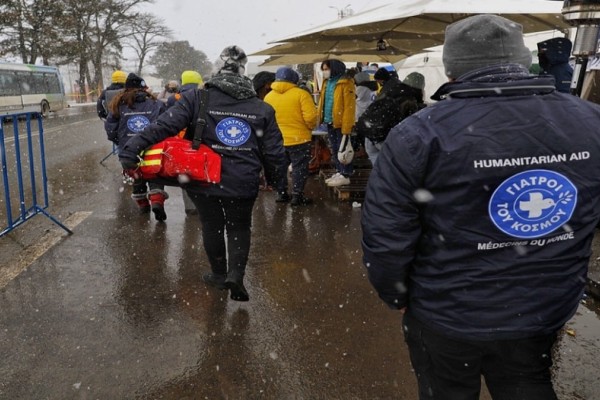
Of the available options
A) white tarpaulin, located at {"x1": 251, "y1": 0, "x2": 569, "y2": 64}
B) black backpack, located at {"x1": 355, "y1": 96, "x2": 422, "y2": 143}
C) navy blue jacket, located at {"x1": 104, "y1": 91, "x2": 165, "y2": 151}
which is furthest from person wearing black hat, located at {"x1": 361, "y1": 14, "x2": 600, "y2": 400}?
navy blue jacket, located at {"x1": 104, "y1": 91, "x2": 165, "y2": 151}

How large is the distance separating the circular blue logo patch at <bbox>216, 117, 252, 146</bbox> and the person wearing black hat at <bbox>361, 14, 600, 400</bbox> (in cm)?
200

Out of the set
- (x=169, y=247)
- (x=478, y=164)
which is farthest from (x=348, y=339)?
(x=169, y=247)

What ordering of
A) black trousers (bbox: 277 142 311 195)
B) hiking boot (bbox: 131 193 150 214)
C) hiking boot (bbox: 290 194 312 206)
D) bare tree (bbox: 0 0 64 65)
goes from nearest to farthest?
hiking boot (bbox: 131 193 150 214), black trousers (bbox: 277 142 311 195), hiking boot (bbox: 290 194 312 206), bare tree (bbox: 0 0 64 65)

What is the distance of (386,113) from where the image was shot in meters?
5.51

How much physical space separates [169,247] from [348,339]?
260 cm

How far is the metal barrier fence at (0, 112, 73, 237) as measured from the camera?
5.29 metres

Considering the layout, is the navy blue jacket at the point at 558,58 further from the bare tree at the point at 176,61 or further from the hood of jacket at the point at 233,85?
the bare tree at the point at 176,61

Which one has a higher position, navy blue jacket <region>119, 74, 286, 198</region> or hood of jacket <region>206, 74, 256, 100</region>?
hood of jacket <region>206, 74, 256, 100</region>

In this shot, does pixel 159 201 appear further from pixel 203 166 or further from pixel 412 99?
pixel 412 99

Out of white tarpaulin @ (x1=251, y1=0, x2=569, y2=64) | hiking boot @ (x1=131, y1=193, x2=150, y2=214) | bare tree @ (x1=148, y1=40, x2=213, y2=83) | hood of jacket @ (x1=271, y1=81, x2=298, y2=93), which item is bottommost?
hiking boot @ (x1=131, y1=193, x2=150, y2=214)

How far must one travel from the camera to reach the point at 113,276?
446 centimetres

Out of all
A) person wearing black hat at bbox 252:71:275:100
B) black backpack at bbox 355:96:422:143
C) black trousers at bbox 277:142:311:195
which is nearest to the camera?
black backpack at bbox 355:96:422:143

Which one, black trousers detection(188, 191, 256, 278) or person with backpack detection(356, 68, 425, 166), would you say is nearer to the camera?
black trousers detection(188, 191, 256, 278)

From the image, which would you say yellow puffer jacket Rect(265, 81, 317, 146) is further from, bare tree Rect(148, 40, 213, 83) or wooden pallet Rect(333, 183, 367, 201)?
bare tree Rect(148, 40, 213, 83)
